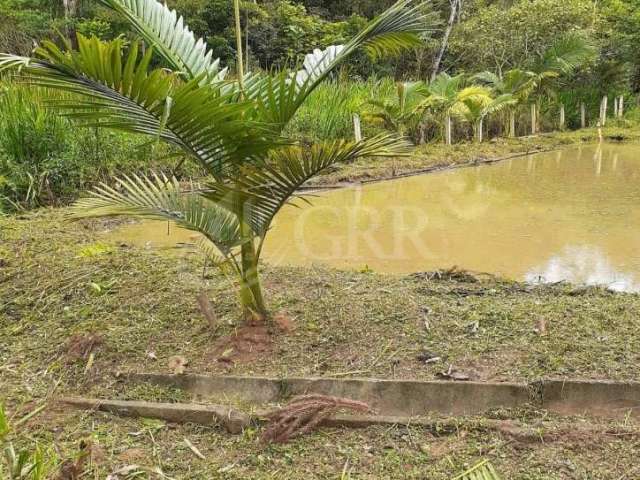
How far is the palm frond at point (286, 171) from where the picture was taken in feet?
6.49

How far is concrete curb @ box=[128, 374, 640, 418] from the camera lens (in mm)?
1833

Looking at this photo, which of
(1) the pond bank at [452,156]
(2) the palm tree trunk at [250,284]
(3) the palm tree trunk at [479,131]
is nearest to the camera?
(2) the palm tree trunk at [250,284]

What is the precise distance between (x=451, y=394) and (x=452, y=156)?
7.04 metres

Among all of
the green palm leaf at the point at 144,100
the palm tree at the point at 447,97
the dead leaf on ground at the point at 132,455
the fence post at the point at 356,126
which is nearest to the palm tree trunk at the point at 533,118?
the palm tree at the point at 447,97

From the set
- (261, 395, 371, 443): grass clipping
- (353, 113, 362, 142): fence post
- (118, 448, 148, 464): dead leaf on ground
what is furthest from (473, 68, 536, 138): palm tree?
(118, 448, 148, 464): dead leaf on ground

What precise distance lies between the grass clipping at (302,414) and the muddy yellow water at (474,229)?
6.41 feet

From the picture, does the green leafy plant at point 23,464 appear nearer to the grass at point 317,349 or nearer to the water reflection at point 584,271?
the grass at point 317,349

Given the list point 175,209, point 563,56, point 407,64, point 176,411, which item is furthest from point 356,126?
point 407,64

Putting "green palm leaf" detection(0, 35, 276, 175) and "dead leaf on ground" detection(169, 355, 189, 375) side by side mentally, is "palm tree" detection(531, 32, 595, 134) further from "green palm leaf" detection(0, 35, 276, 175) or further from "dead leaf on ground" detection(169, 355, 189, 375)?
"dead leaf on ground" detection(169, 355, 189, 375)

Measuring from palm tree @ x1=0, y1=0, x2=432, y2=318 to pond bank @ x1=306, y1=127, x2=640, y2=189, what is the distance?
422 centimetres

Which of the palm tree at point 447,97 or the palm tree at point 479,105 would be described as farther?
the palm tree at point 479,105

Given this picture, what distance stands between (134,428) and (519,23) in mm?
12040

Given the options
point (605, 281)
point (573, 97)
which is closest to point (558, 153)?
point (573, 97)

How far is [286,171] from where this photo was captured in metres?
2.01
